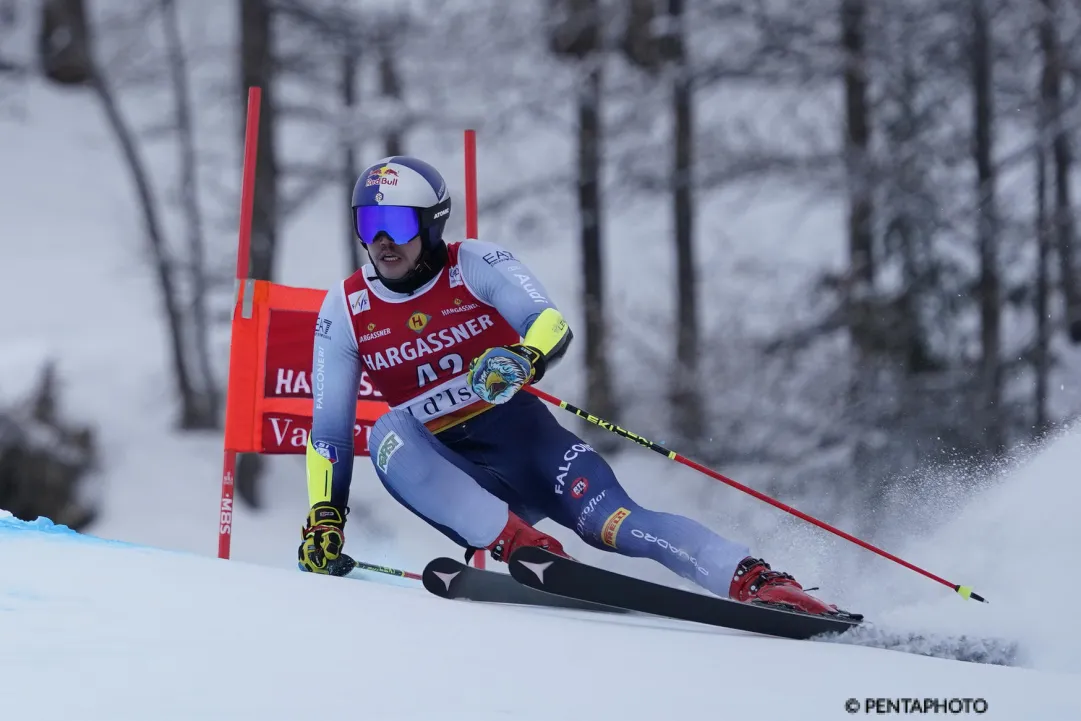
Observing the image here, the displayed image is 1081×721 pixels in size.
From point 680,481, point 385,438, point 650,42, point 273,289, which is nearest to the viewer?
point 385,438

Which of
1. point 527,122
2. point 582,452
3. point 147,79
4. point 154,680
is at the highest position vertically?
point 147,79

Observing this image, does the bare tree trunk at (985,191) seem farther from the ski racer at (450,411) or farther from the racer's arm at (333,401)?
the racer's arm at (333,401)

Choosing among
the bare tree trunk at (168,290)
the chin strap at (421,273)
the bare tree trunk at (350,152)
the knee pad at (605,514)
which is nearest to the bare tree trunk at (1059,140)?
the bare tree trunk at (350,152)

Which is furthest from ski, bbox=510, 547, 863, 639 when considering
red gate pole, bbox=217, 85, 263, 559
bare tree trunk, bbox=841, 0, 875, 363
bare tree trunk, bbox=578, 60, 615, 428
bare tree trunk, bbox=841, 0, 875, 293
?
bare tree trunk, bbox=578, 60, 615, 428

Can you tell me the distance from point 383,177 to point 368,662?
6.45 ft

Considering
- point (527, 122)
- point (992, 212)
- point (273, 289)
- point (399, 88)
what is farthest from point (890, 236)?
point (273, 289)

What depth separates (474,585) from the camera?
139 inches

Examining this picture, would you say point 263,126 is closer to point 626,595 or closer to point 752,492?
point 752,492

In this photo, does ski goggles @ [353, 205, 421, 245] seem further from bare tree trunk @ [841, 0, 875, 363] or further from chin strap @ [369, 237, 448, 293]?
bare tree trunk @ [841, 0, 875, 363]

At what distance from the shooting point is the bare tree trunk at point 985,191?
433 inches

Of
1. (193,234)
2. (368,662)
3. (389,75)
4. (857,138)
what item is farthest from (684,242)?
(368,662)

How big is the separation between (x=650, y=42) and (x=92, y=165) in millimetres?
9411

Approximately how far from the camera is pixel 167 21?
50.6 feet

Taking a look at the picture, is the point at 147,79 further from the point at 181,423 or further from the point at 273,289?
the point at 273,289
